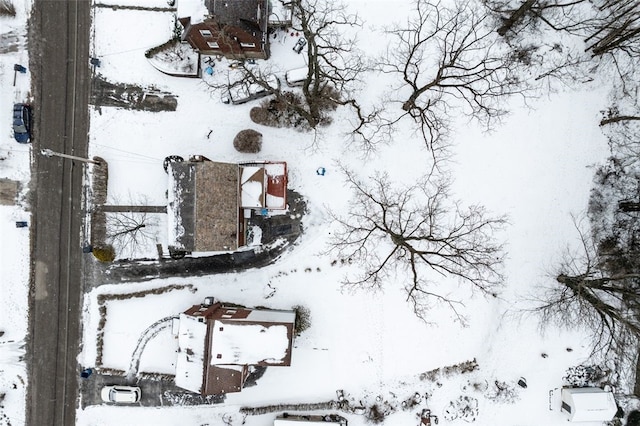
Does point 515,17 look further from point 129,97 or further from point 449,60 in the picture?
point 129,97

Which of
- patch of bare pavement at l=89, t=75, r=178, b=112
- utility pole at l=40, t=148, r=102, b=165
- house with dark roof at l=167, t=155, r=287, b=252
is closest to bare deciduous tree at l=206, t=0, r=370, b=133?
patch of bare pavement at l=89, t=75, r=178, b=112

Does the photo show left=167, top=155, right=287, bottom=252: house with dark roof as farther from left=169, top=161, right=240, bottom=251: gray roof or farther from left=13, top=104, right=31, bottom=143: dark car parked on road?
left=13, top=104, right=31, bottom=143: dark car parked on road

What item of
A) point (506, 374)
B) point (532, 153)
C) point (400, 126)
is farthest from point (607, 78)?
point (506, 374)

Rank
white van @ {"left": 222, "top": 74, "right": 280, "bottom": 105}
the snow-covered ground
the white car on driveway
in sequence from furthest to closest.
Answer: the white car on driveway
the snow-covered ground
white van @ {"left": 222, "top": 74, "right": 280, "bottom": 105}

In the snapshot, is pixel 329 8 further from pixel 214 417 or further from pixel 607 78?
pixel 214 417

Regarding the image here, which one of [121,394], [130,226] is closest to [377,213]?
[130,226]
